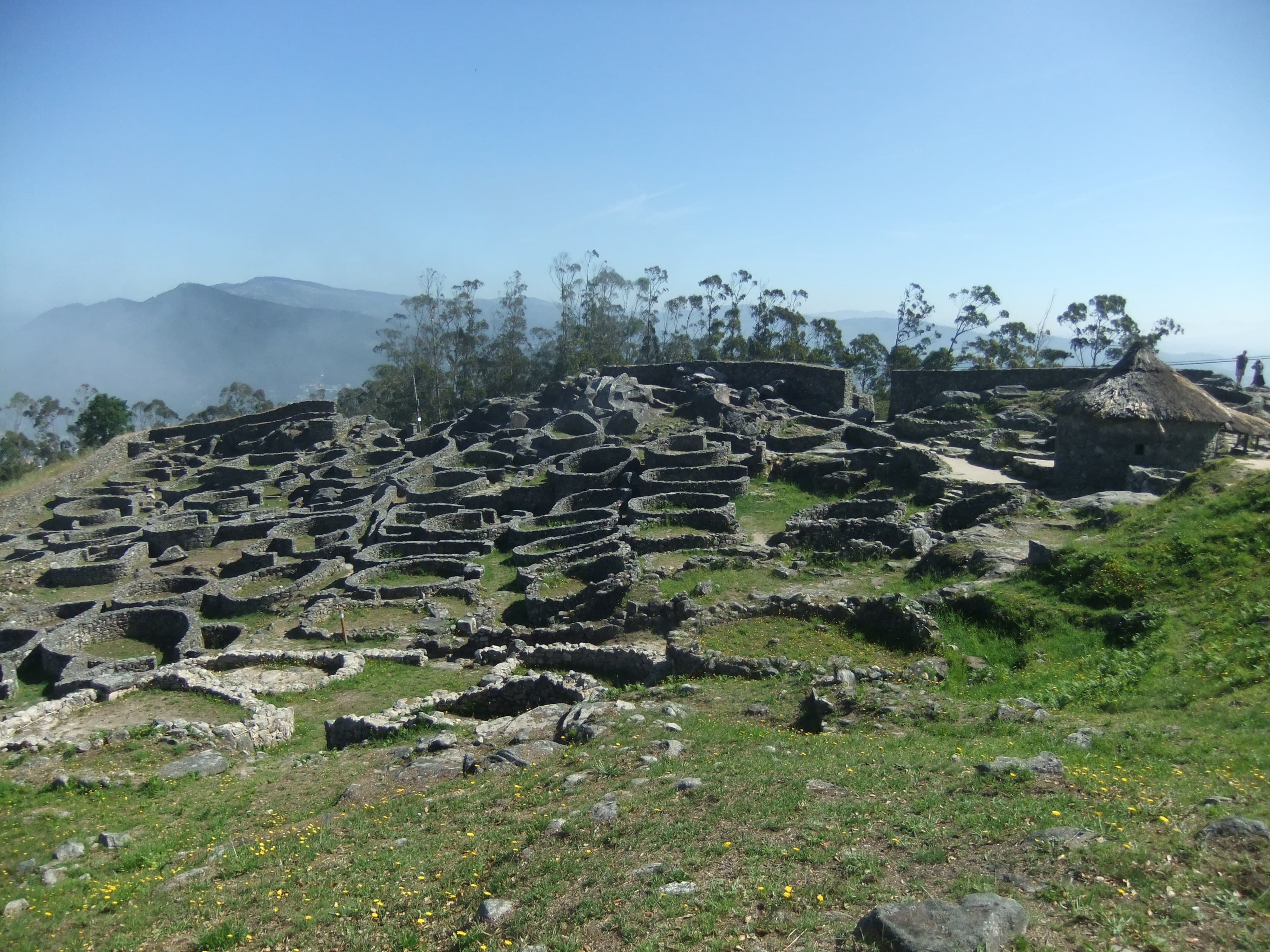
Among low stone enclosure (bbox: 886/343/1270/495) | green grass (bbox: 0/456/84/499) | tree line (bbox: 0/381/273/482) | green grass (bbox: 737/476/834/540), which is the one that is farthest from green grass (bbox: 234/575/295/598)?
tree line (bbox: 0/381/273/482)

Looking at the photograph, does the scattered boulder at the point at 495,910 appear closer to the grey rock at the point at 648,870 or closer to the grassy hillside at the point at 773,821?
the grassy hillside at the point at 773,821

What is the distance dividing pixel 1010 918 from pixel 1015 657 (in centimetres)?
786

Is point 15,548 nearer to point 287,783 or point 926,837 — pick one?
point 287,783

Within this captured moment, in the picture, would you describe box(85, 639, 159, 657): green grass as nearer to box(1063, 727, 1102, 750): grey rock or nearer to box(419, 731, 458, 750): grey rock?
box(419, 731, 458, 750): grey rock

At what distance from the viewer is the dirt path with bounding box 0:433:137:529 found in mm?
40281

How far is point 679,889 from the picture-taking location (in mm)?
6184

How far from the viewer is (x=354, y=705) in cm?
1563

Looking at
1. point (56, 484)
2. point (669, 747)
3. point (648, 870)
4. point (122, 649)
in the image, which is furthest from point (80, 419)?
point (648, 870)

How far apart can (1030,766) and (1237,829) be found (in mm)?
1924

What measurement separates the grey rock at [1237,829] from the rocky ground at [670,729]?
6 centimetres

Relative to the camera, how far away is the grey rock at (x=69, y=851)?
28.8 feet

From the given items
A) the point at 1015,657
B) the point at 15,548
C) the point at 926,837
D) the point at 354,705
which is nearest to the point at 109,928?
the point at 926,837

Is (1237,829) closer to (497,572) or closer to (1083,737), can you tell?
(1083,737)

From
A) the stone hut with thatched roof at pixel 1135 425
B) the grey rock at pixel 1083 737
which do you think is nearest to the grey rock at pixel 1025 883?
the grey rock at pixel 1083 737
